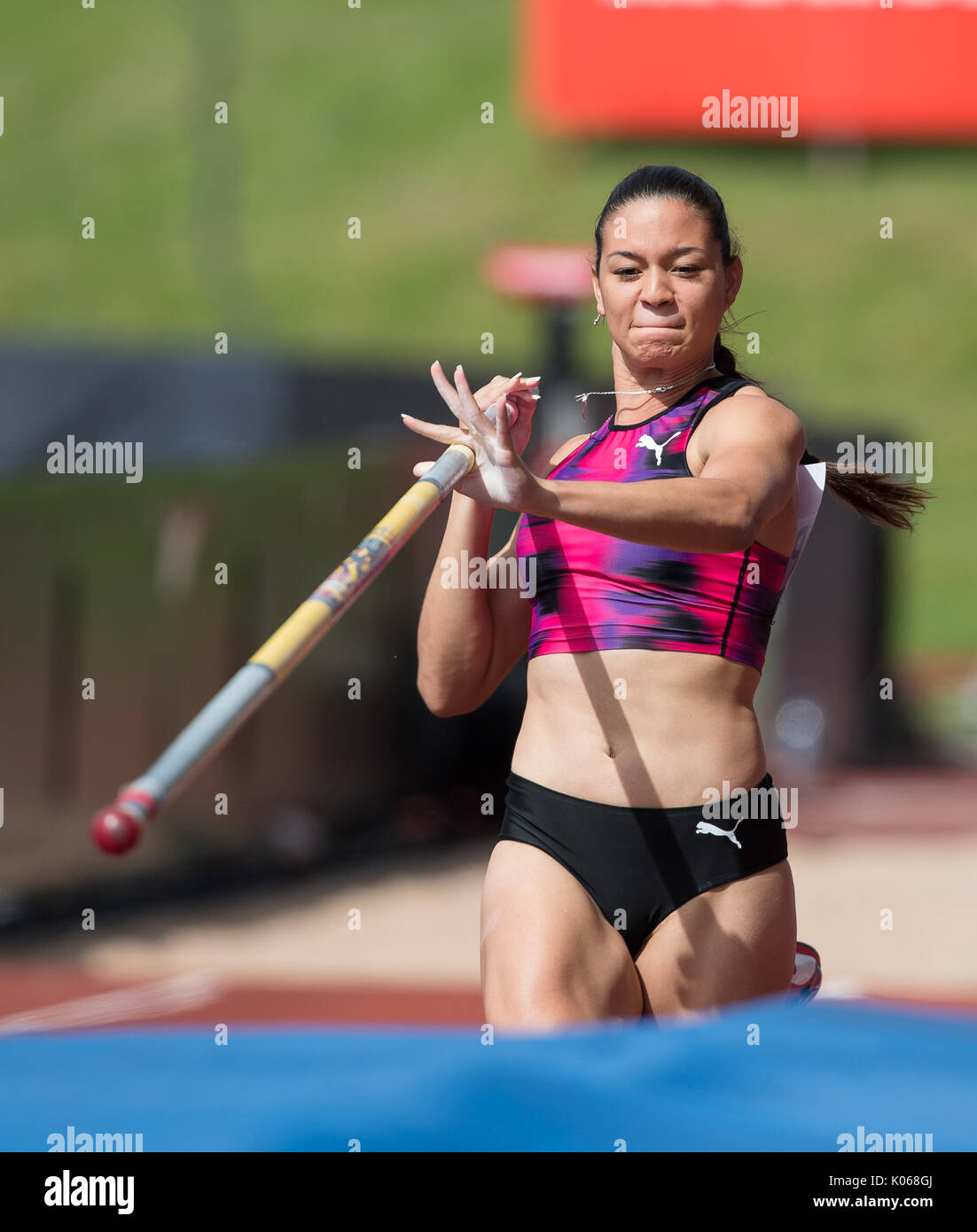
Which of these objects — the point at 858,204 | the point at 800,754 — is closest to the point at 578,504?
the point at 800,754

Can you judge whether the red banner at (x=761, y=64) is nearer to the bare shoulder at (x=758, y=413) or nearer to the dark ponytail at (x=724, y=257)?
the dark ponytail at (x=724, y=257)

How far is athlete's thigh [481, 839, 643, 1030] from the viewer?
8.45 feet

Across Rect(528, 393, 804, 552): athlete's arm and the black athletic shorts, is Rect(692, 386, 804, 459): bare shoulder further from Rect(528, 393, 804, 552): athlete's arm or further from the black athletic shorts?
the black athletic shorts

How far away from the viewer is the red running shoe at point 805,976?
2922 mm

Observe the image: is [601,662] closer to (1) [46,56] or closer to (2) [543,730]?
(2) [543,730]

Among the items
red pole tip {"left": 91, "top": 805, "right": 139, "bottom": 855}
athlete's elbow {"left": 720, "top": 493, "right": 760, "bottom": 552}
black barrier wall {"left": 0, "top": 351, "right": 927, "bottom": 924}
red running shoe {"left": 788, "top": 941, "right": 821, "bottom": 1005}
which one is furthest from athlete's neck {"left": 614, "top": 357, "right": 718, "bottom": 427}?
black barrier wall {"left": 0, "top": 351, "right": 927, "bottom": 924}

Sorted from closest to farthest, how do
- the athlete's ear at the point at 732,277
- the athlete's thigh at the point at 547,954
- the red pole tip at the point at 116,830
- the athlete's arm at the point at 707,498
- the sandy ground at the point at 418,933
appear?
the red pole tip at the point at 116,830 → the athlete's arm at the point at 707,498 → the athlete's thigh at the point at 547,954 → the athlete's ear at the point at 732,277 → the sandy ground at the point at 418,933

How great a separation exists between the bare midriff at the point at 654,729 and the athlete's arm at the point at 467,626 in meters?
0.22

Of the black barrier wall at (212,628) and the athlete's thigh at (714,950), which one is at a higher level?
the black barrier wall at (212,628)

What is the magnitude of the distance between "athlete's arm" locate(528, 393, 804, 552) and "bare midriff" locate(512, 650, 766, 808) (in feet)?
0.78

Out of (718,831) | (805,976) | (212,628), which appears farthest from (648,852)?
(212,628)

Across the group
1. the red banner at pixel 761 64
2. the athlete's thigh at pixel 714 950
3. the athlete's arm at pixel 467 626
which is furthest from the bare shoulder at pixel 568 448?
the red banner at pixel 761 64

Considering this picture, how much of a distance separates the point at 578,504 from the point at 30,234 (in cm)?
2702

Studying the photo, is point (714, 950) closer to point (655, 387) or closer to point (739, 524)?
point (739, 524)
